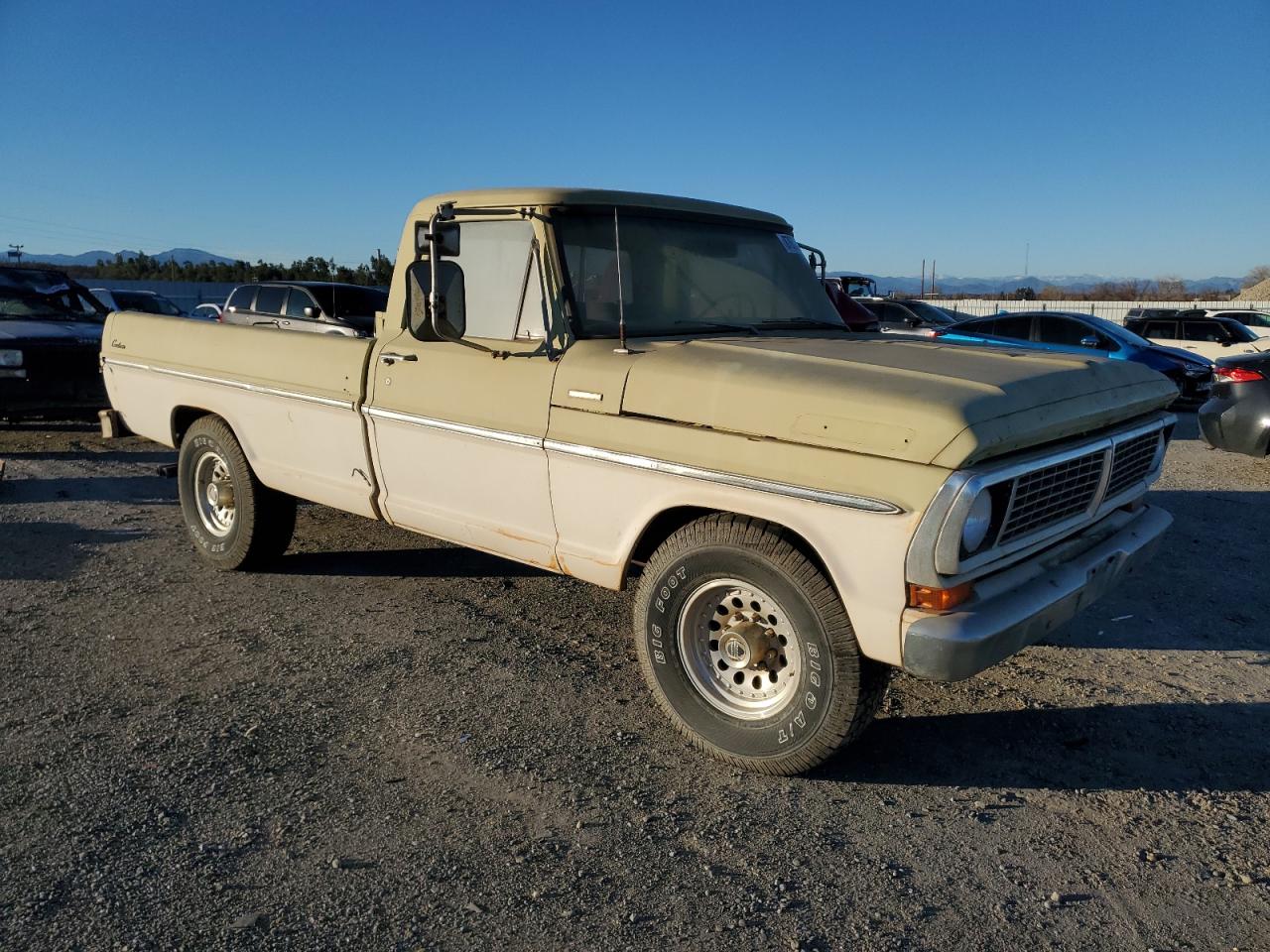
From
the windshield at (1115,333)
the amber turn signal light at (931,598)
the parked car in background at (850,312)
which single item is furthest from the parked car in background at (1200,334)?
the amber turn signal light at (931,598)

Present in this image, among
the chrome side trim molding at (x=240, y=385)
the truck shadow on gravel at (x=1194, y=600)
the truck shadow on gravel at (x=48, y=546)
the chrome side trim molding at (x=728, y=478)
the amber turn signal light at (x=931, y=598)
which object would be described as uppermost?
the chrome side trim molding at (x=240, y=385)

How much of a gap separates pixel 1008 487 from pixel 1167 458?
862 cm

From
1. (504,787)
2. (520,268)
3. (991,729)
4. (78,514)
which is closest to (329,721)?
(504,787)

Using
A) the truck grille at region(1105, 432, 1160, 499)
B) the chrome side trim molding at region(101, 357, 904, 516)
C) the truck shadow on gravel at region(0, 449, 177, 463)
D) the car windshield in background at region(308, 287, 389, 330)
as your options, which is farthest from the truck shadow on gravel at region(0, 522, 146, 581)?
the car windshield in background at region(308, 287, 389, 330)

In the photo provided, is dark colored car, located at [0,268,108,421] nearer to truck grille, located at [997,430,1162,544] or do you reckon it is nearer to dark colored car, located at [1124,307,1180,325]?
truck grille, located at [997,430,1162,544]

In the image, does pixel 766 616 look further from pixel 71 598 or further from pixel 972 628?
pixel 71 598

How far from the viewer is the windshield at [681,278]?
4188 mm

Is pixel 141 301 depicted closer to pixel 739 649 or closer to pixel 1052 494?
pixel 739 649

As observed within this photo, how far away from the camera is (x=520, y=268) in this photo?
4.28 metres

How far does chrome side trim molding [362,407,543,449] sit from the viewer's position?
13.4 ft

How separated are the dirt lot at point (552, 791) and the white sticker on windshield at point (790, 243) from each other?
223 cm

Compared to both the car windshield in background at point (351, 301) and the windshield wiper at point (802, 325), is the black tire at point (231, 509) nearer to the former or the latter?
the windshield wiper at point (802, 325)

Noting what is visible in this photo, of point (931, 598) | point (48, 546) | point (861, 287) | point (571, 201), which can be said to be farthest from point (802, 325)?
point (861, 287)

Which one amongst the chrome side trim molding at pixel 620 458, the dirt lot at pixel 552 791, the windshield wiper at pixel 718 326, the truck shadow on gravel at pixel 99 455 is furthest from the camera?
the truck shadow on gravel at pixel 99 455
